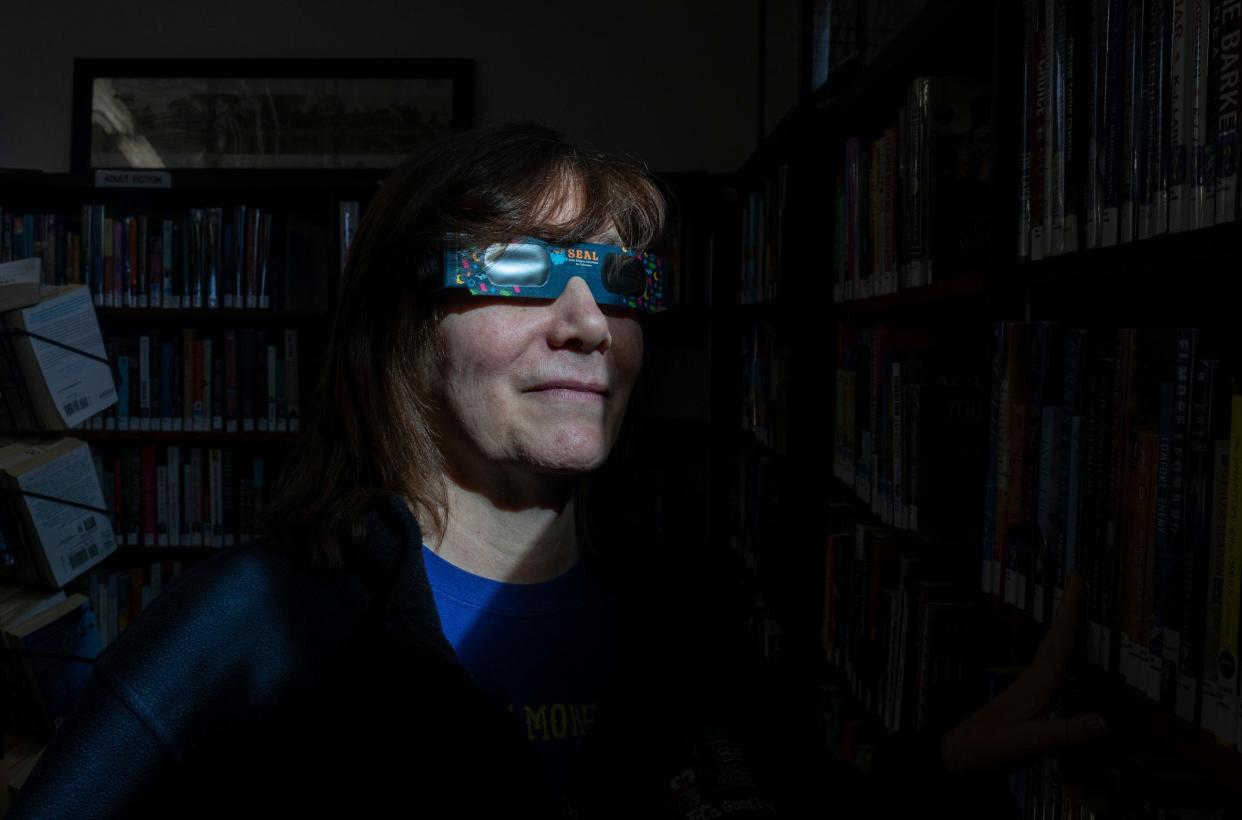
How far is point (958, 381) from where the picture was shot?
160 cm

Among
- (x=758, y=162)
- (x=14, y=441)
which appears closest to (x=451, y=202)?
(x=14, y=441)

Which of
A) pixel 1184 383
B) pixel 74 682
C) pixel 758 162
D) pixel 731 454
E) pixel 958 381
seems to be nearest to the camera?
pixel 1184 383

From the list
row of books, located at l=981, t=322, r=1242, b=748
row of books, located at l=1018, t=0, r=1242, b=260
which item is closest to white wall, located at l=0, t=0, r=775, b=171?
row of books, located at l=1018, t=0, r=1242, b=260

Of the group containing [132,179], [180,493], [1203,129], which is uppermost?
[132,179]

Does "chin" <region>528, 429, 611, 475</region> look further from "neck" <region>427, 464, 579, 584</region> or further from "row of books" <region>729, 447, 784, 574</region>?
"row of books" <region>729, 447, 784, 574</region>

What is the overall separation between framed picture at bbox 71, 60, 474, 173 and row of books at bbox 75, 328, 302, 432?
80cm

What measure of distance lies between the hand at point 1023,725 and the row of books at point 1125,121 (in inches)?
16.5

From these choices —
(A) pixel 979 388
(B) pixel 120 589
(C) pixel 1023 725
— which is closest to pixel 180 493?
(B) pixel 120 589

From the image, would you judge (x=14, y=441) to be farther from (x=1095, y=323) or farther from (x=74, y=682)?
(x=1095, y=323)

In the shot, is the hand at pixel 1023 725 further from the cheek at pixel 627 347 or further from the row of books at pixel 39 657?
the row of books at pixel 39 657

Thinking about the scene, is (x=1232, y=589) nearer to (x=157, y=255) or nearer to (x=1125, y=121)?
(x=1125, y=121)

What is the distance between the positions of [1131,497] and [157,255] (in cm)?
345

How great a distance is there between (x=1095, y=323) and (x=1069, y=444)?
257 millimetres

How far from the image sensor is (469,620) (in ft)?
3.40
